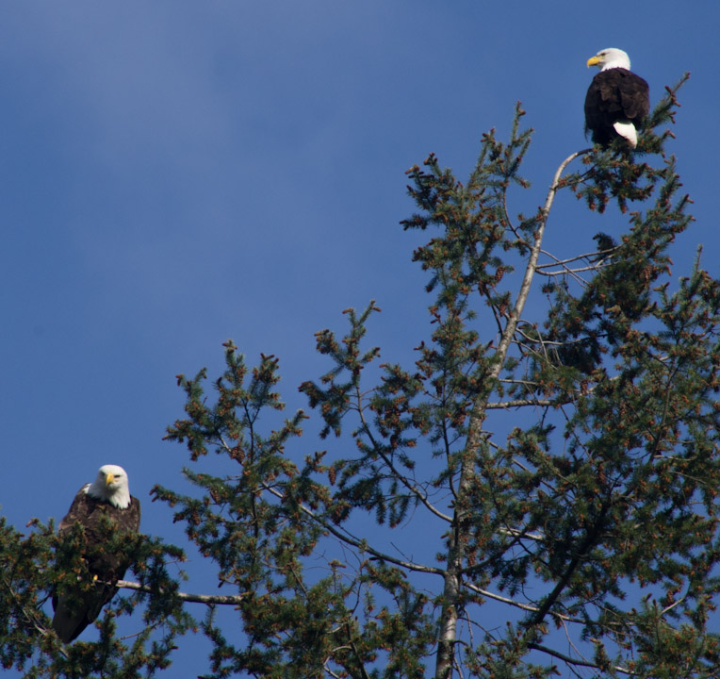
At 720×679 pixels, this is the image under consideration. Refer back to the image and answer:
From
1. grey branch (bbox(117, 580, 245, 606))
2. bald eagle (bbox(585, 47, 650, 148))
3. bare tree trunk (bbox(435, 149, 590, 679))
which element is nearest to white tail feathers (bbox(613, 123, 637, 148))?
bald eagle (bbox(585, 47, 650, 148))

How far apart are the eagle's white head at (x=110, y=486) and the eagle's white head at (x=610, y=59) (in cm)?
878

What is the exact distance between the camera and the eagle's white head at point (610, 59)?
1325 cm

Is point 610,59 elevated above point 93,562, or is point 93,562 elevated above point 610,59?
point 610,59

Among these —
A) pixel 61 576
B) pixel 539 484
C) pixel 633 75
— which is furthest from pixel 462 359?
pixel 633 75

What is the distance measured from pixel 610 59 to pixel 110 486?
30.1 feet

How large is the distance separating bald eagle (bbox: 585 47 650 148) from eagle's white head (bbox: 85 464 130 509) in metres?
5.93

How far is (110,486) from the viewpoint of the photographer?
8.59 meters

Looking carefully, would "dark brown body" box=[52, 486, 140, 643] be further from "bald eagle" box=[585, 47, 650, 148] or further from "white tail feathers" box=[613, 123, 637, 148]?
"bald eagle" box=[585, 47, 650, 148]

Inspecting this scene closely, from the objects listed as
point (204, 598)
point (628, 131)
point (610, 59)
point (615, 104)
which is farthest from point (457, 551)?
point (610, 59)

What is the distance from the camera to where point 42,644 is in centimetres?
585

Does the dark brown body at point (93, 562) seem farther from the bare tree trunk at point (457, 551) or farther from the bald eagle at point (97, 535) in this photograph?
the bare tree trunk at point (457, 551)

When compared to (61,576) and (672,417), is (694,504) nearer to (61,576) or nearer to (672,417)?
(672,417)

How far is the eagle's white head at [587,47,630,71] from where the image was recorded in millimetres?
13250

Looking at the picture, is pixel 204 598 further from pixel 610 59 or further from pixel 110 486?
pixel 610 59
